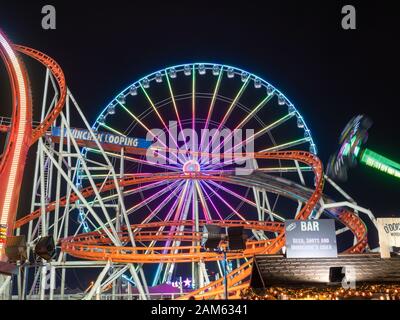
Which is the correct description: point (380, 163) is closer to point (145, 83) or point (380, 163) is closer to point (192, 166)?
point (192, 166)

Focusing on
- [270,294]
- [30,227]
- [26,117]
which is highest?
[26,117]

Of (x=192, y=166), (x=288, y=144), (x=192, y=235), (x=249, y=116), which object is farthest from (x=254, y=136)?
(x=192, y=235)

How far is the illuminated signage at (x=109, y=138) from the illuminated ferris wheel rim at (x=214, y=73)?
1.12 metres

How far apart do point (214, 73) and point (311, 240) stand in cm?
1216

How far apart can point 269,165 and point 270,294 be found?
520 inches

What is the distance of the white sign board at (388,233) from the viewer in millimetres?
12203

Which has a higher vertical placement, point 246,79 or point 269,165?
point 246,79

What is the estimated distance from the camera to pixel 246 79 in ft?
72.2

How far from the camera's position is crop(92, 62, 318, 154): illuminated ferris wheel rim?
21422 millimetres

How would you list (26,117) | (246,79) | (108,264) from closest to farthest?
(26,117) → (108,264) → (246,79)

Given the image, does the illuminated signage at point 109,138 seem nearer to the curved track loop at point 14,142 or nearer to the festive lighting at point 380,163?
the curved track loop at point 14,142
